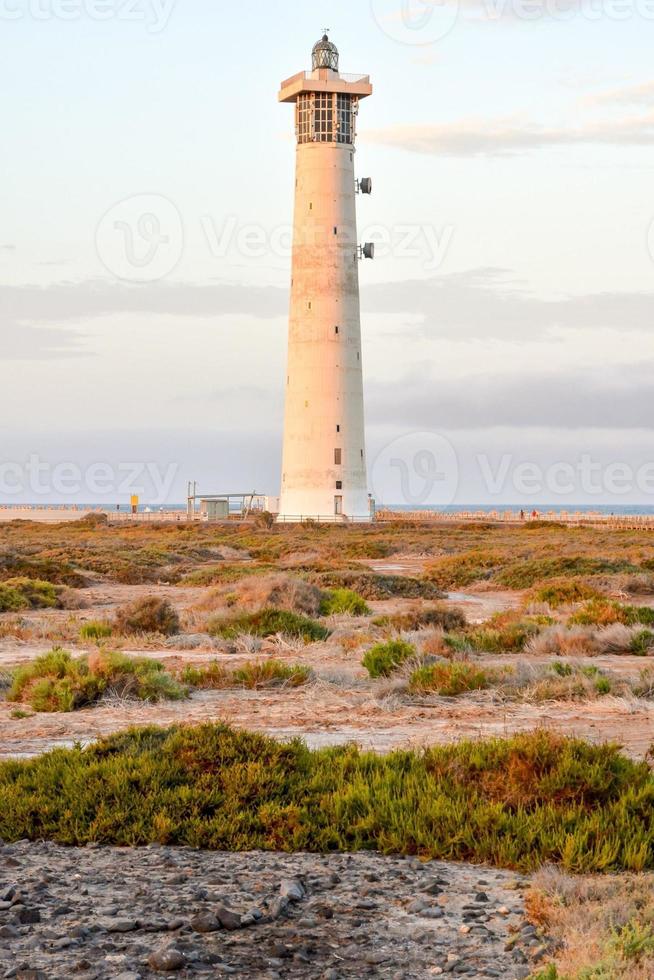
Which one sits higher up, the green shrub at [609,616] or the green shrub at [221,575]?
the green shrub at [221,575]

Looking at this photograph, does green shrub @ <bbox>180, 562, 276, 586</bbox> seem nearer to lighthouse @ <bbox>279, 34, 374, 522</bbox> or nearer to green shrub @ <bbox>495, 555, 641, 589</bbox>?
green shrub @ <bbox>495, 555, 641, 589</bbox>

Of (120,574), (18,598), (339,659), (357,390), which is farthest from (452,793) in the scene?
(357,390)

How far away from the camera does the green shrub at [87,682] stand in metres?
12.7

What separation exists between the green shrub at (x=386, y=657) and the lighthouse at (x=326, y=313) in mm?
41837

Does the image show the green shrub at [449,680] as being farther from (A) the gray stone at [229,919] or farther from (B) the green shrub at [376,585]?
(B) the green shrub at [376,585]

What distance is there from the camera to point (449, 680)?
43.2ft

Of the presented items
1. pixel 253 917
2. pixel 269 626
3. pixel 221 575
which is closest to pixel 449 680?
pixel 269 626

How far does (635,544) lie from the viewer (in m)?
46.0

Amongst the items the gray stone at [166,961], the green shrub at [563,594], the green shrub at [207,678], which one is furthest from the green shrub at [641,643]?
the gray stone at [166,961]

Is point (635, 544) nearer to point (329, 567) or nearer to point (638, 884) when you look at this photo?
point (329, 567)

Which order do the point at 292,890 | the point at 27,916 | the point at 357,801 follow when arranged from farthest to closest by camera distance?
the point at 357,801, the point at 292,890, the point at 27,916

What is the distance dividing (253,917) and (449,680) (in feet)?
23.8

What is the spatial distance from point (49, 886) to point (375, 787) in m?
2.28

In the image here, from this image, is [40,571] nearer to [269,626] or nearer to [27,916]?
[269,626]
